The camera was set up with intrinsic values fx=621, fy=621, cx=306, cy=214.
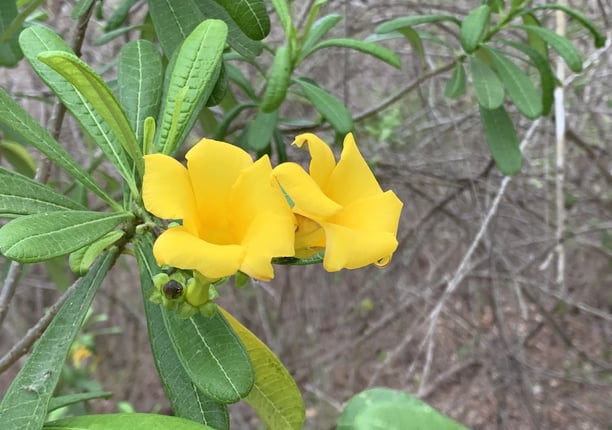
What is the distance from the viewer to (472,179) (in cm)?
236

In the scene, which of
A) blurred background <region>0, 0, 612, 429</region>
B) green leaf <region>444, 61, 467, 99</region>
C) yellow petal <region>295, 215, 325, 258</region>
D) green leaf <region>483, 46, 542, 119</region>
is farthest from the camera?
blurred background <region>0, 0, 612, 429</region>

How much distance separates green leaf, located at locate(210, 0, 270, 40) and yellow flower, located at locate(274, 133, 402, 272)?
10.6 inches

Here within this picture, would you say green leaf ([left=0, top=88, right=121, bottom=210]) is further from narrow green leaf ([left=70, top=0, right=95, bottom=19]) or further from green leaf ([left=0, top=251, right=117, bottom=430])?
narrow green leaf ([left=70, top=0, right=95, bottom=19])

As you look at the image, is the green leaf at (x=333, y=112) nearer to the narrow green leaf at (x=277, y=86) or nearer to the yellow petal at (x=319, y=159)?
the narrow green leaf at (x=277, y=86)

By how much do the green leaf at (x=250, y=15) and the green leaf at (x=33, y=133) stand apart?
308 millimetres

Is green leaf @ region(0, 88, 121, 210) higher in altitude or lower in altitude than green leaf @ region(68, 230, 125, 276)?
higher

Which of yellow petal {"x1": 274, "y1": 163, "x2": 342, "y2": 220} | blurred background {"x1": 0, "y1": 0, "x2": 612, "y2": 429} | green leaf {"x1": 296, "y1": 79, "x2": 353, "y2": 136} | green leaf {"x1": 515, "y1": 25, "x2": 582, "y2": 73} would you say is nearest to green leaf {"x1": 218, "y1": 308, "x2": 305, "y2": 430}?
yellow petal {"x1": 274, "y1": 163, "x2": 342, "y2": 220}

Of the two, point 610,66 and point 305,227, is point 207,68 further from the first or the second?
point 610,66

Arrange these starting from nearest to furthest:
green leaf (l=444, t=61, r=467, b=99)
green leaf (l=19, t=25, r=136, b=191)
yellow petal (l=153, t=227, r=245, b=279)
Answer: yellow petal (l=153, t=227, r=245, b=279) < green leaf (l=19, t=25, r=136, b=191) < green leaf (l=444, t=61, r=467, b=99)

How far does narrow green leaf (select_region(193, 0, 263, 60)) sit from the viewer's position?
0.99 m

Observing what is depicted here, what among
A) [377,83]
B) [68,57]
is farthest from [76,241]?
[377,83]

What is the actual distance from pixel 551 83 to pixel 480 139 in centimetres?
133

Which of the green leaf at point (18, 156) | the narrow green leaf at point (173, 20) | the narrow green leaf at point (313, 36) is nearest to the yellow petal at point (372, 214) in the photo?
the narrow green leaf at point (173, 20)

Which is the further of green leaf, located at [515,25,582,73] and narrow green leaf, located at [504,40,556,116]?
narrow green leaf, located at [504,40,556,116]
